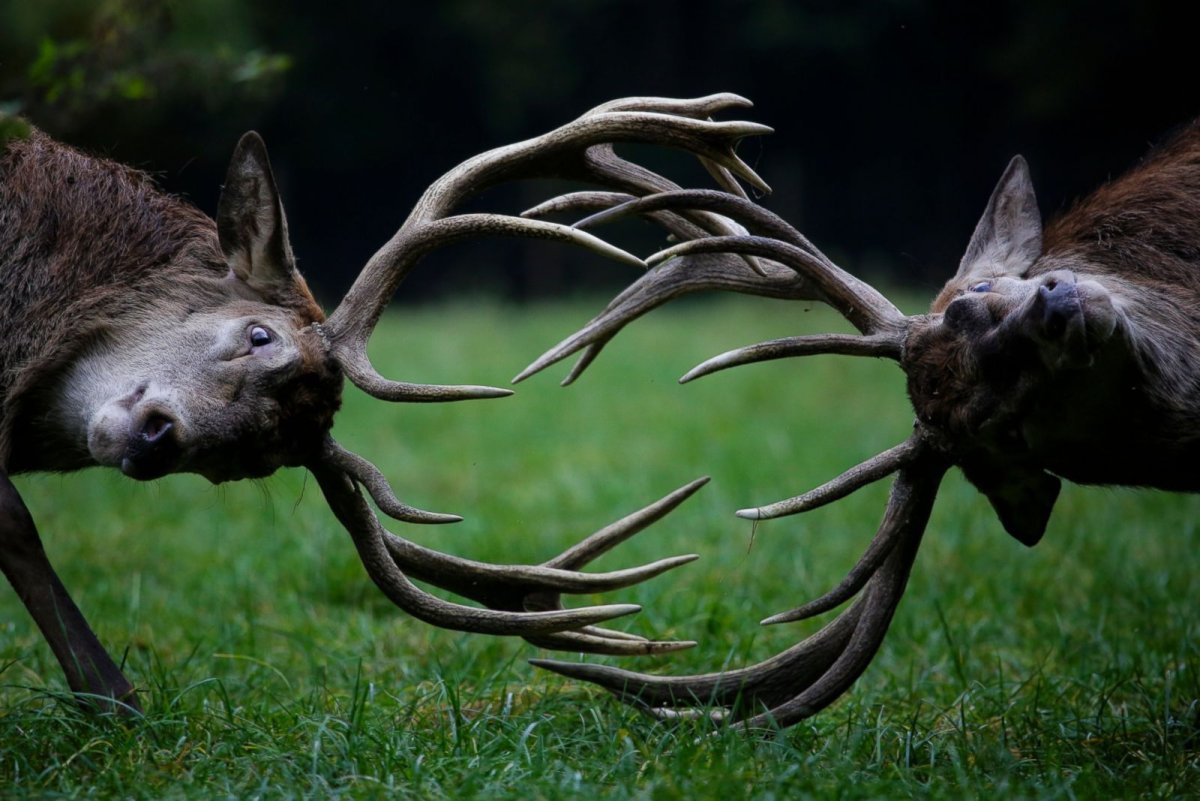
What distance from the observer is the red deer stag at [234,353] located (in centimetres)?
354

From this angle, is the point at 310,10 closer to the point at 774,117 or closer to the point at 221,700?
the point at 774,117

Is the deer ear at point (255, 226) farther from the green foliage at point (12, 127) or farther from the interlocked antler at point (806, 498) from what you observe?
the interlocked antler at point (806, 498)

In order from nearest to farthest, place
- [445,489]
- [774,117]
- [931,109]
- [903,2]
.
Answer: [445,489]
[903,2]
[931,109]
[774,117]

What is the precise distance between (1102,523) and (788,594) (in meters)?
2.31

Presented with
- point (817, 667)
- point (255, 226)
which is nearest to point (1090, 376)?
point (817, 667)

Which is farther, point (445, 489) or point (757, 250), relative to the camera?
point (445, 489)

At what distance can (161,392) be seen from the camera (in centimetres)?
360

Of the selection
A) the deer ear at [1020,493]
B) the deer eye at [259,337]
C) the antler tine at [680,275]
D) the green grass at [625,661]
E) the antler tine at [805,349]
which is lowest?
the green grass at [625,661]

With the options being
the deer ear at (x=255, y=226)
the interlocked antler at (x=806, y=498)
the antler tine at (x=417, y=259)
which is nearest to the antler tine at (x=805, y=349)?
the interlocked antler at (x=806, y=498)

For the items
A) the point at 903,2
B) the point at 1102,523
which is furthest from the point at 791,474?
the point at 903,2

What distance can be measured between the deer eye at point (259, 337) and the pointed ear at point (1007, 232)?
2.00m

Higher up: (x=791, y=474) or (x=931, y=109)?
(x=931, y=109)

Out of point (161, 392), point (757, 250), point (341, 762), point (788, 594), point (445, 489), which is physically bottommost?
point (445, 489)

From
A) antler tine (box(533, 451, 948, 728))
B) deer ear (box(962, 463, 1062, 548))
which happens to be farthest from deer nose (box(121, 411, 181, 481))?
deer ear (box(962, 463, 1062, 548))
